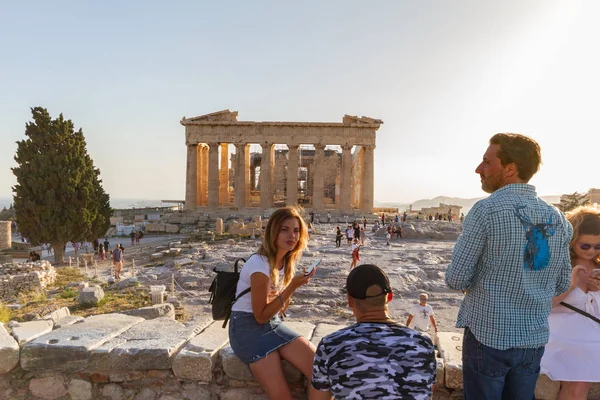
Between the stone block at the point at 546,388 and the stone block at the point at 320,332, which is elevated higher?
the stone block at the point at 320,332

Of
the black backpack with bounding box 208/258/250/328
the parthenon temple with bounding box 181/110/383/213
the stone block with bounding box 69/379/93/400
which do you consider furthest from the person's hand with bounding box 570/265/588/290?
the parthenon temple with bounding box 181/110/383/213

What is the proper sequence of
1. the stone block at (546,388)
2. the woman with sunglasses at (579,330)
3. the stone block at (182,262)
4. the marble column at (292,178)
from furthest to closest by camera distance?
the marble column at (292,178), the stone block at (182,262), the stone block at (546,388), the woman with sunglasses at (579,330)

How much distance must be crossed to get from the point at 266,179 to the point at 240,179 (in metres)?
2.44

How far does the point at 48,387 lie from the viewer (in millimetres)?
3648

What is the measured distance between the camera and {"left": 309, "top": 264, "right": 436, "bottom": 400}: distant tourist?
2244 millimetres

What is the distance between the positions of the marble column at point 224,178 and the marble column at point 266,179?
16.3ft

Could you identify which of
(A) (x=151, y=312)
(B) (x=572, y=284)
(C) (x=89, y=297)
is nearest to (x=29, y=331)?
(B) (x=572, y=284)

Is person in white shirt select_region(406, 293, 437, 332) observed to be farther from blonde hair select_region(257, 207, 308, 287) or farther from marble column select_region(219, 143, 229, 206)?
marble column select_region(219, 143, 229, 206)

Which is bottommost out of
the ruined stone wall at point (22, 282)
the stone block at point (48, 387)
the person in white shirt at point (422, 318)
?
the ruined stone wall at point (22, 282)

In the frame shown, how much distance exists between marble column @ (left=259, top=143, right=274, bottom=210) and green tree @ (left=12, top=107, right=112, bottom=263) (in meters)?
18.7

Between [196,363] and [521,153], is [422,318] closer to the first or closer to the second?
[196,363]

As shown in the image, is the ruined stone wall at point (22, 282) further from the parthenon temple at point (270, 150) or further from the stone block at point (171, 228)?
the parthenon temple at point (270, 150)

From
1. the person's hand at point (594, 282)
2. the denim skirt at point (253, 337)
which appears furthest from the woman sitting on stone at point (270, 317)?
the person's hand at point (594, 282)

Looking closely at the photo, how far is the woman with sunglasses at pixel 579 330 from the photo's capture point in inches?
113
